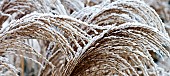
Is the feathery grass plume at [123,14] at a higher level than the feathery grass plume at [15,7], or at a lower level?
lower

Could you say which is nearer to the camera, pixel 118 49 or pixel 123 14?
pixel 118 49

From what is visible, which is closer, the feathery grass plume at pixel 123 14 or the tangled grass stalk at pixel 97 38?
the tangled grass stalk at pixel 97 38

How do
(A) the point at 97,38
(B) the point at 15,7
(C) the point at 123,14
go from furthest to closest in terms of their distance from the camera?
(B) the point at 15,7 → (C) the point at 123,14 → (A) the point at 97,38

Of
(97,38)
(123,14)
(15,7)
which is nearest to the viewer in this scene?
(97,38)

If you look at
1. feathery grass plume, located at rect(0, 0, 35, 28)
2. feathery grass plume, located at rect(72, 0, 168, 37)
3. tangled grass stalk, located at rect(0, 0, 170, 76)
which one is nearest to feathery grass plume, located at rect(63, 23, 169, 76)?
tangled grass stalk, located at rect(0, 0, 170, 76)

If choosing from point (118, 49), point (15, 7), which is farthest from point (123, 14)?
point (15, 7)

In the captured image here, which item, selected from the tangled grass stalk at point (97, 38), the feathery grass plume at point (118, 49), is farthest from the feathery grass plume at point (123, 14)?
the feathery grass plume at point (118, 49)

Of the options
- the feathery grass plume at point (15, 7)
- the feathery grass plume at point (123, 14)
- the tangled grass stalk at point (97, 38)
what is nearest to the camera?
the tangled grass stalk at point (97, 38)

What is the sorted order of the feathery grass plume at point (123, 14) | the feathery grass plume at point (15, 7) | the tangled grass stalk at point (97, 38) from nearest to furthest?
the tangled grass stalk at point (97, 38) → the feathery grass plume at point (123, 14) → the feathery grass plume at point (15, 7)

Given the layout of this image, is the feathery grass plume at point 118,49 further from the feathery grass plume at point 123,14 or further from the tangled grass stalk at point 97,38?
the feathery grass plume at point 123,14

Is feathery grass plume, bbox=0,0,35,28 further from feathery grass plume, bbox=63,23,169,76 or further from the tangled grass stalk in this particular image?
feathery grass plume, bbox=63,23,169,76

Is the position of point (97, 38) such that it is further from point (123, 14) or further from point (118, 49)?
point (123, 14)

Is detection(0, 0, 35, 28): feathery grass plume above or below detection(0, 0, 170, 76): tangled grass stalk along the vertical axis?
above
